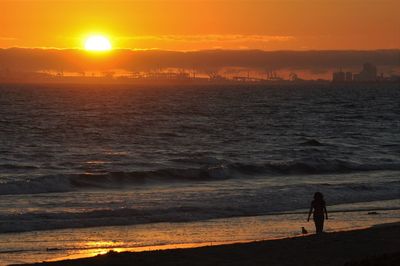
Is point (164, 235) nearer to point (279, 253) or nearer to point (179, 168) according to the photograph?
point (279, 253)

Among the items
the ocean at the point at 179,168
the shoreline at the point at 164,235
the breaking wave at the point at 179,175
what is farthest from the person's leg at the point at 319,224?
the breaking wave at the point at 179,175

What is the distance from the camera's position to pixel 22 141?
58.1 metres

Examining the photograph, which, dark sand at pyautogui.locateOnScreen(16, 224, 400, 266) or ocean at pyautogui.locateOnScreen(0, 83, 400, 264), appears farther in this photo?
ocean at pyautogui.locateOnScreen(0, 83, 400, 264)

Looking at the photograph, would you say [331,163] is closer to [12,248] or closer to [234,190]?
[234,190]

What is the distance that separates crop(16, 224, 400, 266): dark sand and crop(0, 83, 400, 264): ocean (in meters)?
6.18

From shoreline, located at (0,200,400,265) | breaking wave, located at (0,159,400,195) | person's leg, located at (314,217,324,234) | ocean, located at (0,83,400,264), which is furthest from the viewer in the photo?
breaking wave, located at (0,159,400,195)

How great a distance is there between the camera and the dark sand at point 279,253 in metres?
16.5

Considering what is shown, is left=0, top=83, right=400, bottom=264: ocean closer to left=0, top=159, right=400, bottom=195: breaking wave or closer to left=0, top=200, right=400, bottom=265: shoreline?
left=0, top=159, right=400, bottom=195: breaking wave

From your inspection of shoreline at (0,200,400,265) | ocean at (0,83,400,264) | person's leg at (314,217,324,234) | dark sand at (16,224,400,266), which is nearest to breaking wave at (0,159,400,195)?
ocean at (0,83,400,264)

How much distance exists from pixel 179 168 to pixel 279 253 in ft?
80.6

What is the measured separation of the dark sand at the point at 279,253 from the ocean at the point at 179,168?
20.3 ft

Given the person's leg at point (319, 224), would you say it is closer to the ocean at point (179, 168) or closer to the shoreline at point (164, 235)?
the shoreline at point (164, 235)

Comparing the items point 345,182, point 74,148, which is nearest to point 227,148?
point 74,148

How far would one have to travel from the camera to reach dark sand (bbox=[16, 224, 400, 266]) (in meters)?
16.5
